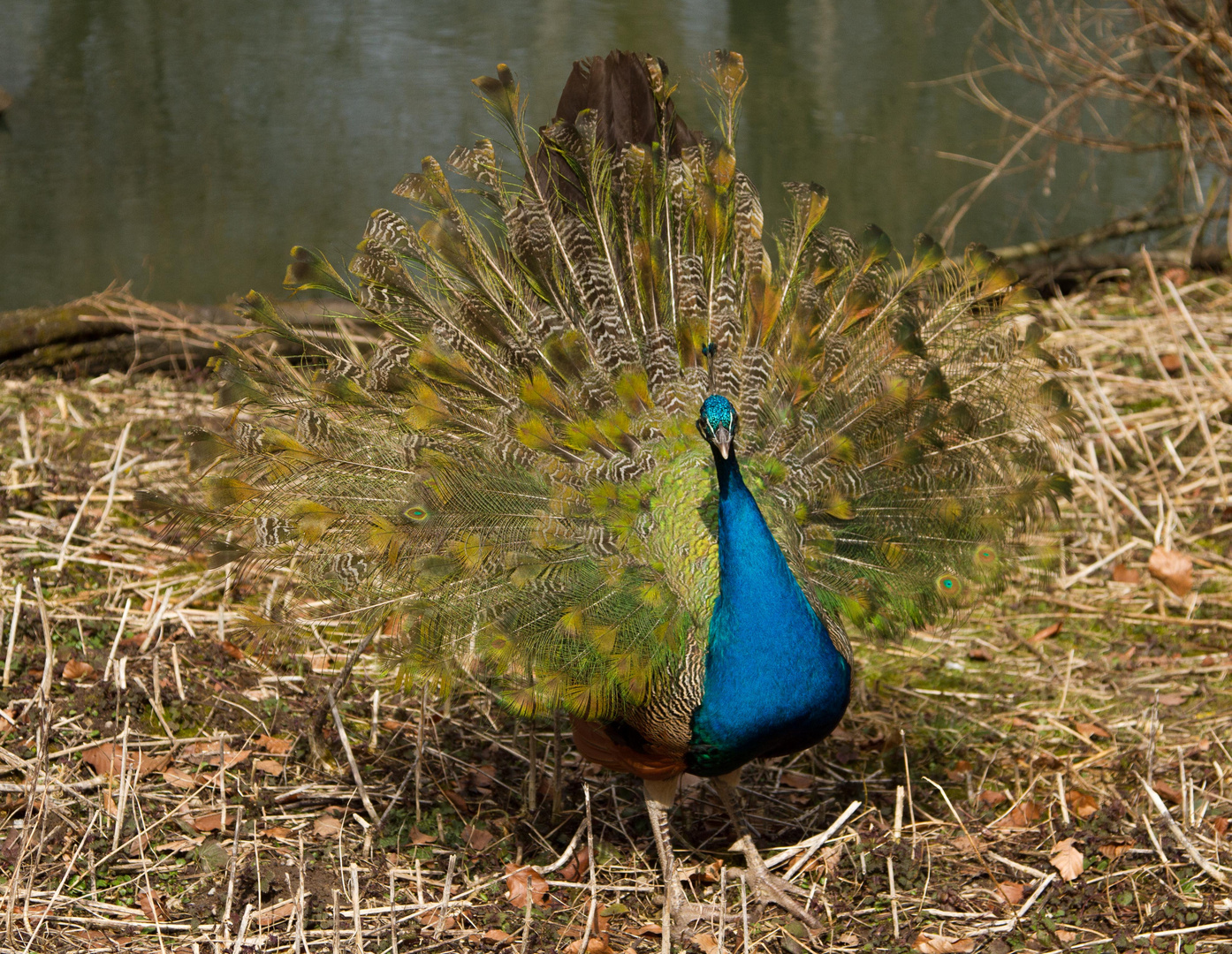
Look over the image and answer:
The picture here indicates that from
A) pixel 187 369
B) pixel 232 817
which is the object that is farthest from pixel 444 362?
pixel 187 369

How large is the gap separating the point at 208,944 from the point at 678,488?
165cm

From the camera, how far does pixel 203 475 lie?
3.09m

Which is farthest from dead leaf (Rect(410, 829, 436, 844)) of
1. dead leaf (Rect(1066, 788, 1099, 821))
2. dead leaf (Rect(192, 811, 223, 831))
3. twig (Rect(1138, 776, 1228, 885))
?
twig (Rect(1138, 776, 1228, 885))

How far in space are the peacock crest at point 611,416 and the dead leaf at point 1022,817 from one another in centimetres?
73

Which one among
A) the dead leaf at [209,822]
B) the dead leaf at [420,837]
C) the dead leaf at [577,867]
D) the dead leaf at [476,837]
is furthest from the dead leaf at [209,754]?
the dead leaf at [577,867]

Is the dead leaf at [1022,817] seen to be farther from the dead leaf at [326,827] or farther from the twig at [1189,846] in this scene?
the dead leaf at [326,827]

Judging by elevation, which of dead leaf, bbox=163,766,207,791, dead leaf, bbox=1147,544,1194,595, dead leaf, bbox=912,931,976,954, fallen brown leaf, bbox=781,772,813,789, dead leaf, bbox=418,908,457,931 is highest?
dead leaf, bbox=1147,544,1194,595

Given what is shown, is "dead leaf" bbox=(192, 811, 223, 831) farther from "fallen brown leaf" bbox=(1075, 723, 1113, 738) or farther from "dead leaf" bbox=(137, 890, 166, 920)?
"fallen brown leaf" bbox=(1075, 723, 1113, 738)

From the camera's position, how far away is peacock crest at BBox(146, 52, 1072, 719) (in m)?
2.85

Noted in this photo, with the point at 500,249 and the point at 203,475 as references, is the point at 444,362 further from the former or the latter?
the point at 203,475

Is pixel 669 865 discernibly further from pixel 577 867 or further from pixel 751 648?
pixel 751 648

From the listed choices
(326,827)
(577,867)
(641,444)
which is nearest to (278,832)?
(326,827)

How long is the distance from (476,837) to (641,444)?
1.28 meters

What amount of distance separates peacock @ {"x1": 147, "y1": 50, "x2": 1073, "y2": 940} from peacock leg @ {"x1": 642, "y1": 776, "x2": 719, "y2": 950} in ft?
0.04
